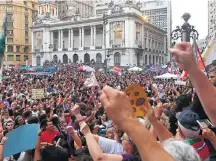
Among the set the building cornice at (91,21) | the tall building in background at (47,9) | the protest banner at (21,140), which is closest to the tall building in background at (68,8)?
the tall building in background at (47,9)

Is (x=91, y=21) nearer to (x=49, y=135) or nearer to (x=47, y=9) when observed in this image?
(x=47, y=9)

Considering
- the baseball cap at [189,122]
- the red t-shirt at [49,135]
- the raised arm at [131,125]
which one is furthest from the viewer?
the red t-shirt at [49,135]

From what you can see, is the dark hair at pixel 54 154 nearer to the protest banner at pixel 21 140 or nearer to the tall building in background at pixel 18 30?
the protest banner at pixel 21 140

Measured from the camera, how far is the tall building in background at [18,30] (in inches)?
3000

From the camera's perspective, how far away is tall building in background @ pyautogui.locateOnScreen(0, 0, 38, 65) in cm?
7619

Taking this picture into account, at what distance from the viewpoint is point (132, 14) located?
62.9 m

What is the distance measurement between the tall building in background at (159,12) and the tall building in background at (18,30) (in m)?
32.5

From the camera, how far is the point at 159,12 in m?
95.8

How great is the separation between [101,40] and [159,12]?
104 feet

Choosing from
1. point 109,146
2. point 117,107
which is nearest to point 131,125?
point 117,107

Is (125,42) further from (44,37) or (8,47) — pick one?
(8,47)

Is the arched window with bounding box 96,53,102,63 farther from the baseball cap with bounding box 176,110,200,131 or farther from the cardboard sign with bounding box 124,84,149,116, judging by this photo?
the baseball cap with bounding box 176,110,200,131

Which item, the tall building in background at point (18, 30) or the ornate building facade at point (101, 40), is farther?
the tall building in background at point (18, 30)

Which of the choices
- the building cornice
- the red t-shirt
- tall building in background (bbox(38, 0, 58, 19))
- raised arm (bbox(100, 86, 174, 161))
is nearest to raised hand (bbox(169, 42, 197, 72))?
raised arm (bbox(100, 86, 174, 161))
